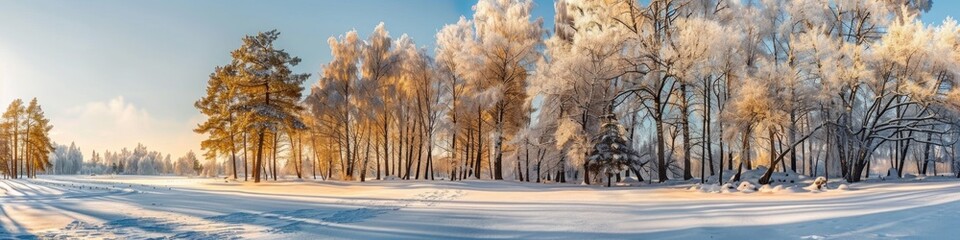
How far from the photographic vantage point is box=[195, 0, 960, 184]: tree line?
68.9 ft

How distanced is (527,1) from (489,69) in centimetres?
496

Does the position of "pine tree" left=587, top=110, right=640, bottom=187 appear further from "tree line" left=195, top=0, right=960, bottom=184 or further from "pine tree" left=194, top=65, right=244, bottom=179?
"pine tree" left=194, top=65, right=244, bottom=179

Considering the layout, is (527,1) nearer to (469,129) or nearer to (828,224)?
(469,129)

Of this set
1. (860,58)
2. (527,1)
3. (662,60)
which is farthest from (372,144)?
(860,58)

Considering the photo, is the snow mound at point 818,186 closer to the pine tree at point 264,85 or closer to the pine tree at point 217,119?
the pine tree at point 264,85

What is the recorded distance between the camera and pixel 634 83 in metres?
25.3

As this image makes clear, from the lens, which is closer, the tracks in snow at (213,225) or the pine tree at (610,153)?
the tracks in snow at (213,225)

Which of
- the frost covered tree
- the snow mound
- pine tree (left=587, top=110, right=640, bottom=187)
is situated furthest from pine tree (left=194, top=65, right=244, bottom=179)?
the snow mound

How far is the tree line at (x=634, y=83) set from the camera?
2100 cm

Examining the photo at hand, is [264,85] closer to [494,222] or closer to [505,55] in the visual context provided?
[505,55]

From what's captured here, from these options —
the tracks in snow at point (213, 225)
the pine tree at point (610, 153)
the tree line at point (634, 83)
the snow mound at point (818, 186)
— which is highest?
the tree line at point (634, 83)

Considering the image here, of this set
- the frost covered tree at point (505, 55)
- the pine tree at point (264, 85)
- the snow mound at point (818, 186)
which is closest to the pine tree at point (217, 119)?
the pine tree at point (264, 85)

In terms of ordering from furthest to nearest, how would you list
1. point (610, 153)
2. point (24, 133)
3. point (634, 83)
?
point (24, 133), point (634, 83), point (610, 153)

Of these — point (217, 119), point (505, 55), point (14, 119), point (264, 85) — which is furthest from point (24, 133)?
point (505, 55)
